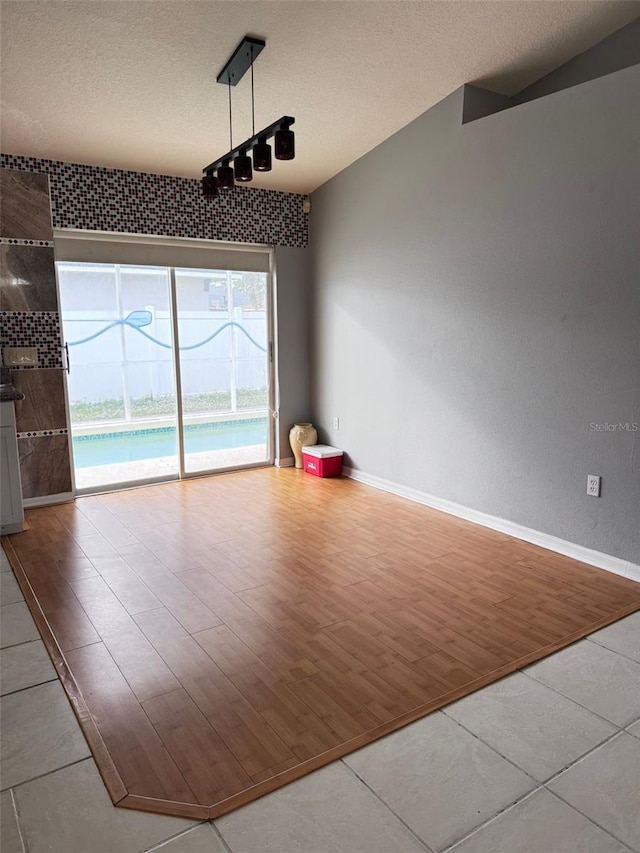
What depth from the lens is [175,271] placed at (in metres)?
4.89

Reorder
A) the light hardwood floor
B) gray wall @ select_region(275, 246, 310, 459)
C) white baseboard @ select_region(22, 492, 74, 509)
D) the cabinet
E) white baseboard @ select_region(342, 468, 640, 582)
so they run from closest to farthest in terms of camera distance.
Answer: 1. the light hardwood floor
2. white baseboard @ select_region(342, 468, 640, 582)
3. the cabinet
4. white baseboard @ select_region(22, 492, 74, 509)
5. gray wall @ select_region(275, 246, 310, 459)

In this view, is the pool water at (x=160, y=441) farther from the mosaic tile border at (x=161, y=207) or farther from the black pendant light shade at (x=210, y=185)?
the black pendant light shade at (x=210, y=185)

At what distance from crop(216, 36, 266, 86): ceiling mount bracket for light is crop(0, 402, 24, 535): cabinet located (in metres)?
2.37

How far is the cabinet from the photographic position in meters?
3.63

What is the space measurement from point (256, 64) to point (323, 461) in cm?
307

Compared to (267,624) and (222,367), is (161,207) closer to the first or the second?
(222,367)

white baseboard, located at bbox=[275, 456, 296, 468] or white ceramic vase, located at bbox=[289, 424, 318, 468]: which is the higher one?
white ceramic vase, located at bbox=[289, 424, 318, 468]

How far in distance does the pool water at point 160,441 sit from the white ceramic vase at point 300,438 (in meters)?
0.32

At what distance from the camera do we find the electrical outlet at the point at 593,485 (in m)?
3.19

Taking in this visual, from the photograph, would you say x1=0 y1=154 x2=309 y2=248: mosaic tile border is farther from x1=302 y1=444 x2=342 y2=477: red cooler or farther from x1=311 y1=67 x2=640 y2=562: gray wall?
x1=302 y1=444 x2=342 y2=477: red cooler

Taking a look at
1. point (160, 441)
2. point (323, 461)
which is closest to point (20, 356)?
point (160, 441)

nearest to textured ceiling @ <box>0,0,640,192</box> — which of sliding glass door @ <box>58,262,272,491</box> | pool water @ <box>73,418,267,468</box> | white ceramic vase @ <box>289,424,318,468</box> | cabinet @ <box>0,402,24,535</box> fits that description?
sliding glass door @ <box>58,262,272,491</box>

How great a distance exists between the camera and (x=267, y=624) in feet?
8.55

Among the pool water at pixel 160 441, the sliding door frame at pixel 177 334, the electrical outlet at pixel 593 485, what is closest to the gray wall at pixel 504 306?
the electrical outlet at pixel 593 485
